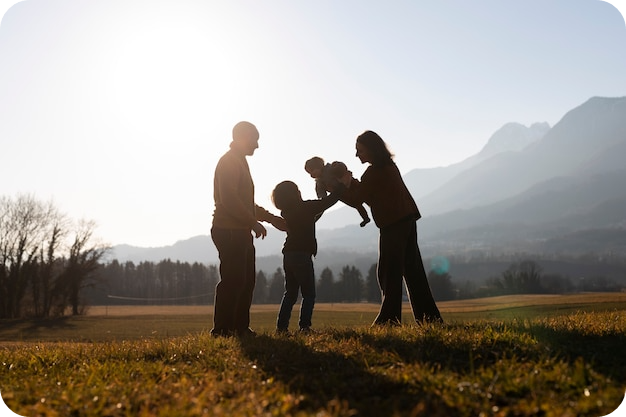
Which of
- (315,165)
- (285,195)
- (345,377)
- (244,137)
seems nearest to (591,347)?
(345,377)

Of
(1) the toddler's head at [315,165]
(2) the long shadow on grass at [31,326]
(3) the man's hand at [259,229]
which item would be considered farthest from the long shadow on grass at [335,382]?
(2) the long shadow on grass at [31,326]

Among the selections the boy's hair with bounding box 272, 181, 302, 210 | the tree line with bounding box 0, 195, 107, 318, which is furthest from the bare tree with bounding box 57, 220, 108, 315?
the boy's hair with bounding box 272, 181, 302, 210

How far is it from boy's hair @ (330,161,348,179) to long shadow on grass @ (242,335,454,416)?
3.63 metres

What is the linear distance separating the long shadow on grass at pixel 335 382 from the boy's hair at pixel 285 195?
4.00m

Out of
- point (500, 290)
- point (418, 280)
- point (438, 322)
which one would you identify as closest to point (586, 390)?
point (438, 322)

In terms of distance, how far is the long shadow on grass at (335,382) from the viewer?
→ 11.1 ft

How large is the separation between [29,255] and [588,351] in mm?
80567

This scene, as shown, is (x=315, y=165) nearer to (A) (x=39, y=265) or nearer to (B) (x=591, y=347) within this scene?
(B) (x=591, y=347)

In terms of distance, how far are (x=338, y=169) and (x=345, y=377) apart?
4.87 m

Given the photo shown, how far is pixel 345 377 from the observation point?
14.0ft

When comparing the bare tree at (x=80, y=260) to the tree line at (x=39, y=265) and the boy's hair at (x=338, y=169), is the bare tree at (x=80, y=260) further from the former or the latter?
the boy's hair at (x=338, y=169)

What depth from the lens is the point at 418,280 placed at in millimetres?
8133

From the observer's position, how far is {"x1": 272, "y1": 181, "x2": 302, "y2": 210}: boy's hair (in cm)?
943

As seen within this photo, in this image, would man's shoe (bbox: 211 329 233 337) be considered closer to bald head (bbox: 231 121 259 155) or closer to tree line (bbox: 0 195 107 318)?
bald head (bbox: 231 121 259 155)
